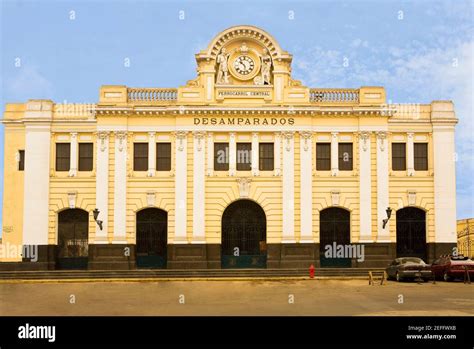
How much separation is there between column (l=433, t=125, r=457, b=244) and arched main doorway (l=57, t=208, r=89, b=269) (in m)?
20.8

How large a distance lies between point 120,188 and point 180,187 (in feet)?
11.5

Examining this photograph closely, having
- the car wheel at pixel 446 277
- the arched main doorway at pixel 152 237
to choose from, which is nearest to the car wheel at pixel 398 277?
the car wheel at pixel 446 277

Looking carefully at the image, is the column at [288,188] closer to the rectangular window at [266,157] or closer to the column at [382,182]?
the rectangular window at [266,157]

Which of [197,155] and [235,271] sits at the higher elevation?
[197,155]

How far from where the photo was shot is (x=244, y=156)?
38844mm

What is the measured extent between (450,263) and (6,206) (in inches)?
989

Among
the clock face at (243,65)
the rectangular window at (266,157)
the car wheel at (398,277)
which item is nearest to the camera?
the car wheel at (398,277)

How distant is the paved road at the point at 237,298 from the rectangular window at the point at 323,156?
8.50 metres

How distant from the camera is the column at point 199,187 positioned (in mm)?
37844

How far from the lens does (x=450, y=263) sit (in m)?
31.6

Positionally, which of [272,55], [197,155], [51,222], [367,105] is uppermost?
[272,55]
